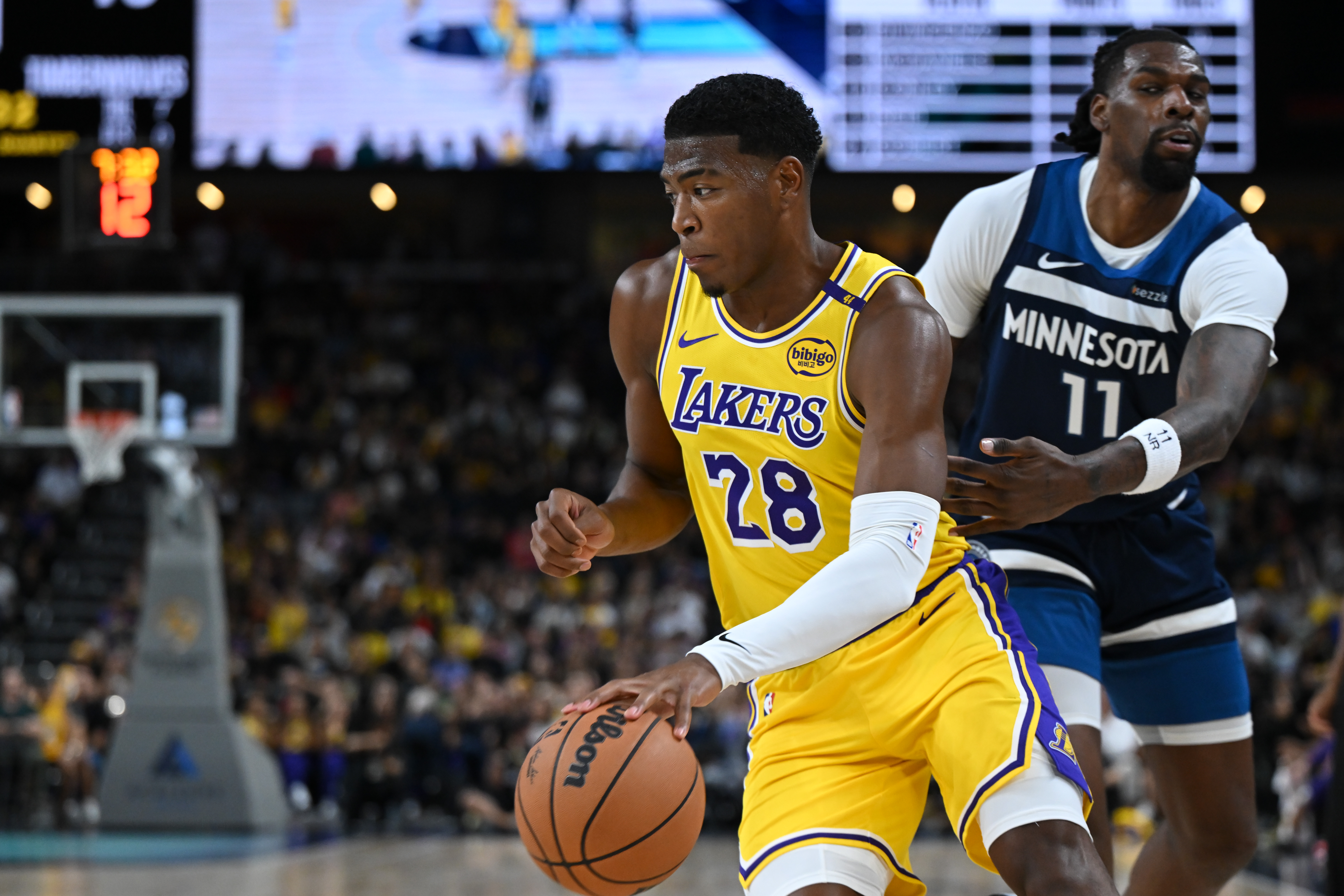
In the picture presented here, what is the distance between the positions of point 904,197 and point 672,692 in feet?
52.5

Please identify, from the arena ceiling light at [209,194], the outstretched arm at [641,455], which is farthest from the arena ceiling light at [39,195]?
the outstretched arm at [641,455]

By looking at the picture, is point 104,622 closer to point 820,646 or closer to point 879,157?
point 879,157

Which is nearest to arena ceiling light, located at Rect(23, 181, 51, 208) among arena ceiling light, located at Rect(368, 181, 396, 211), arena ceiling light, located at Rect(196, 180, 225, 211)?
arena ceiling light, located at Rect(196, 180, 225, 211)

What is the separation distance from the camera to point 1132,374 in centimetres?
365

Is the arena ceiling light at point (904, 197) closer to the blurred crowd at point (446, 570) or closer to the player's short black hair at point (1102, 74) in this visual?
the blurred crowd at point (446, 570)

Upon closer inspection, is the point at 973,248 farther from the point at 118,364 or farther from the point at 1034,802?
Answer: the point at 118,364

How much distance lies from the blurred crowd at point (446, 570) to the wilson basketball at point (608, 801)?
872cm

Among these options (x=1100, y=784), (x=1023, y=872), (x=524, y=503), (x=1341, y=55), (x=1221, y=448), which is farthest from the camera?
(x=524, y=503)

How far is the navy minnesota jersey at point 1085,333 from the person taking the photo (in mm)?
3633

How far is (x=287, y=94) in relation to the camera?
52.3ft

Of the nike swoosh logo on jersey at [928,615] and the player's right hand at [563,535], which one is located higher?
the player's right hand at [563,535]

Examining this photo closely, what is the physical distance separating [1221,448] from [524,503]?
15.4m

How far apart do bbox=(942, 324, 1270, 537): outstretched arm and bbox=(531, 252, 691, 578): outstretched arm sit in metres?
0.71

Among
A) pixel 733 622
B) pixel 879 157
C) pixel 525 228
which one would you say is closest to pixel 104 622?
pixel 525 228
